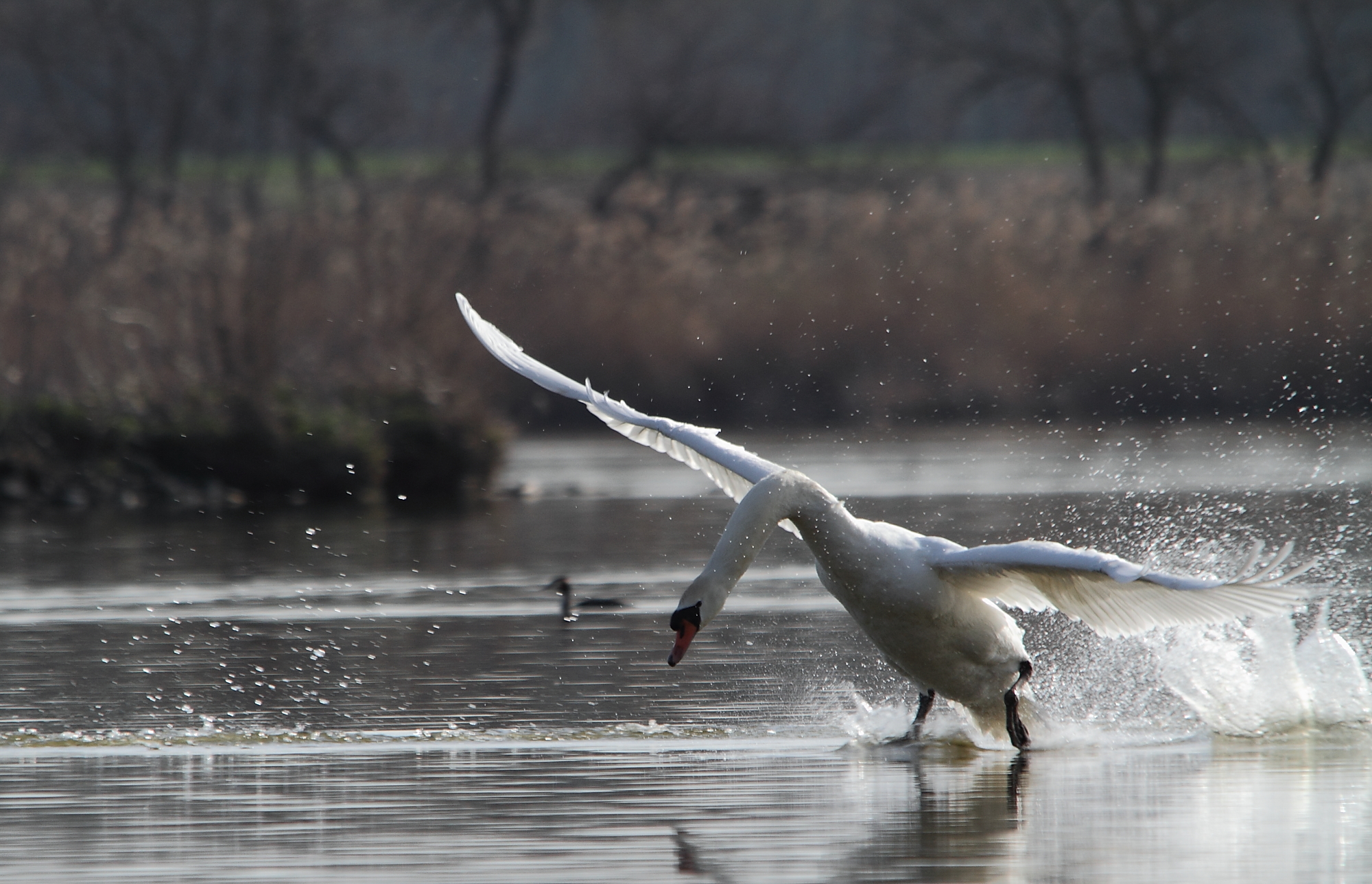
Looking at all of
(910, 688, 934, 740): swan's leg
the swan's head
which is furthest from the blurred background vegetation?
the swan's head

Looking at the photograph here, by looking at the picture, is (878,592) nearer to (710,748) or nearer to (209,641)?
(710,748)

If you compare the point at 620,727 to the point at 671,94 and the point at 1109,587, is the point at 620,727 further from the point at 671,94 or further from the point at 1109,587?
the point at 671,94

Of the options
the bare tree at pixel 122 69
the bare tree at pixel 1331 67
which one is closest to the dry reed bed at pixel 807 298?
the bare tree at pixel 1331 67

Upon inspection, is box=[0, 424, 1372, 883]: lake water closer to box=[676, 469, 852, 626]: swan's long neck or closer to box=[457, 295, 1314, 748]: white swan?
box=[457, 295, 1314, 748]: white swan

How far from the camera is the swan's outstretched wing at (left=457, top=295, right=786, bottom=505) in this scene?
378 inches

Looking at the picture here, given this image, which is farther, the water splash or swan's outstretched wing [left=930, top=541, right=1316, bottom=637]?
the water splash

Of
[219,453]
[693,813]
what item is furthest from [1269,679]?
[219,453]

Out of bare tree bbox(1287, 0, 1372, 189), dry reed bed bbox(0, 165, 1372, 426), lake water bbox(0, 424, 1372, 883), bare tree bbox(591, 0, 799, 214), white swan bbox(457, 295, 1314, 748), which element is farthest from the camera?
bare tree bbox(591, 0, 799, 214)

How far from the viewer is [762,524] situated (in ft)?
27.6

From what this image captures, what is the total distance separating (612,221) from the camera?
1031 inches

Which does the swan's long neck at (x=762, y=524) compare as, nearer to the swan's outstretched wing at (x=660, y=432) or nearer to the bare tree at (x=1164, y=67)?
the swan's outstretched wing at (x=660, y=432)

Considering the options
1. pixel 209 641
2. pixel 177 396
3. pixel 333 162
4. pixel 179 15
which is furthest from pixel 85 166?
pixel 209 641

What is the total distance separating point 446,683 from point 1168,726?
123 inches

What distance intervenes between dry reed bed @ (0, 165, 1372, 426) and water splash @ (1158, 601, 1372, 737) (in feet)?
40.6
